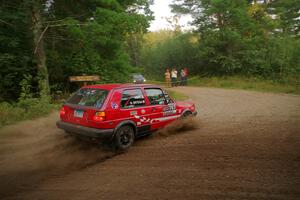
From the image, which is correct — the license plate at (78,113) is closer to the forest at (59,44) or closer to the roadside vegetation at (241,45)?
the forest at (59,44)

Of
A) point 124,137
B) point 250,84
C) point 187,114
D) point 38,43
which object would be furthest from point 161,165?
point 250,84

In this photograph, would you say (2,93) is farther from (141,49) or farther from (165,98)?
(141,49)

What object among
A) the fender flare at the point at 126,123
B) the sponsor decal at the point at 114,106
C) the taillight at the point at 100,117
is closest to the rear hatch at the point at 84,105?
the taillight at the point at 100,117

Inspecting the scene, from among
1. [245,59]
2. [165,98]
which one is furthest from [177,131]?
[245,59]

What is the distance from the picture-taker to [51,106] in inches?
437

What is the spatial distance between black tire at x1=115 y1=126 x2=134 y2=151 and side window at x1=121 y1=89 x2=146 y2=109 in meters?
0.59

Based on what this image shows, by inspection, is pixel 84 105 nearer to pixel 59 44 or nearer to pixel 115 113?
pixel 115 113

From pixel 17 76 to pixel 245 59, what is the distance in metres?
23.1

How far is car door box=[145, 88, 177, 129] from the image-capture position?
306 inches

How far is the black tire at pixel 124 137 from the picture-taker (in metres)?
6.73

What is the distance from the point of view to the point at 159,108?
7.96m

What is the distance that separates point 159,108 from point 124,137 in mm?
1539

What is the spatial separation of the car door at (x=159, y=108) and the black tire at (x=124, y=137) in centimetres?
88

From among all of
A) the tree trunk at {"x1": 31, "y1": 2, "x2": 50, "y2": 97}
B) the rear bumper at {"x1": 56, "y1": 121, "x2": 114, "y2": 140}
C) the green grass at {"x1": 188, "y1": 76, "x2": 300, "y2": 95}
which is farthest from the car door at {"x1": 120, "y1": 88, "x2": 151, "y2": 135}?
the green grass at {"x1": 188, "y1": 76, "x2": 300, "y2": 95}
